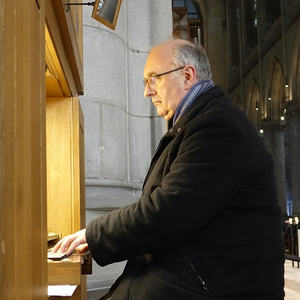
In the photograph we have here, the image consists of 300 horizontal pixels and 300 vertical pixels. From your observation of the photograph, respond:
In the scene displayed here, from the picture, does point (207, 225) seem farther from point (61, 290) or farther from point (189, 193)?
point (61, 290)

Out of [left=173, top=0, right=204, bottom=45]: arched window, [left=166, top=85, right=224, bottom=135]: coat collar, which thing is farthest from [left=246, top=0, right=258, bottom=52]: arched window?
[left=166, top=85, right=224, bottom=135]: coat collar

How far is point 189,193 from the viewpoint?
175cm

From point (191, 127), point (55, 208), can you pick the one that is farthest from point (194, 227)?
point (55, 208)

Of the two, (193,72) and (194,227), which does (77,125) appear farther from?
(194,227)

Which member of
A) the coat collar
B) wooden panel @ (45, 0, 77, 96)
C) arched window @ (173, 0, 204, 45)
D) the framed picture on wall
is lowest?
the coat collar

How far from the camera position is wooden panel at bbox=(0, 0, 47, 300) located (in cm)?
99

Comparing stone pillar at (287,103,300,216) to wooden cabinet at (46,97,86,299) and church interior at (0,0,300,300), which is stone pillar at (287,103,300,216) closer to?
church interior at (0,0,300,300)

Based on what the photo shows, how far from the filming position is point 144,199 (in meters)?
1.83

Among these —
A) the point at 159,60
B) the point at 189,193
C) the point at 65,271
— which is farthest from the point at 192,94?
the point at 65,271

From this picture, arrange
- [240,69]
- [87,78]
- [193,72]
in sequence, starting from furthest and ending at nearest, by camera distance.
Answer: [240,69]
[87,78]
[193,72]

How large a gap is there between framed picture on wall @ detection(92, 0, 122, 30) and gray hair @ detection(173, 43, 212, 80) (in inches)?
83.2

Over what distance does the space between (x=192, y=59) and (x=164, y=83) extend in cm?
15

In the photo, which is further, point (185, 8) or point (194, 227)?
point (185, 8)

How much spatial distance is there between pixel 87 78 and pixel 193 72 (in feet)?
13.5
